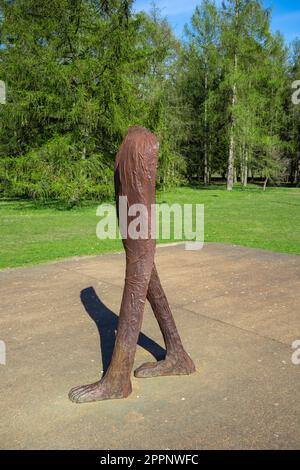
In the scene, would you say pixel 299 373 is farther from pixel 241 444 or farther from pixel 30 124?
pixel 30 124

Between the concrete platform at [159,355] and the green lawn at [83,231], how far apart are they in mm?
2069

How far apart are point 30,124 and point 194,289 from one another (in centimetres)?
1510

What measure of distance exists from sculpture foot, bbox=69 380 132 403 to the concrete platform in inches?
2.3

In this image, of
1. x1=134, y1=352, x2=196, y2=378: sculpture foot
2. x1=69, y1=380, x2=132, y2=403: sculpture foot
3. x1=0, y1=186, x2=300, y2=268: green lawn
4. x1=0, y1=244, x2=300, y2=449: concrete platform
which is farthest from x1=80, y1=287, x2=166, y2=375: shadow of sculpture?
x1=0, y1=186, x2=300, y2=268: green lawn

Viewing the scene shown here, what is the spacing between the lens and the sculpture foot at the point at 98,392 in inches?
132

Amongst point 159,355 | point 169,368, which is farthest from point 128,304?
point 159,355

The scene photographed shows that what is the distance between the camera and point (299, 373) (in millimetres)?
3820

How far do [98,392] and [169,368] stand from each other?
72 cm

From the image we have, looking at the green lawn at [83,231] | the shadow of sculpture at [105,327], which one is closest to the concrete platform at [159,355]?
the shadow of sculpture at [105,327]

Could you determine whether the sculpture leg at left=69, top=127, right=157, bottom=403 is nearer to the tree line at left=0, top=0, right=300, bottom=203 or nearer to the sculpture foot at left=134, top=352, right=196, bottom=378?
the sculpture foot at left=134, top=352, right=196, bottom=378

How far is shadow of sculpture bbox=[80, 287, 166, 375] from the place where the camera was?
4250 mm

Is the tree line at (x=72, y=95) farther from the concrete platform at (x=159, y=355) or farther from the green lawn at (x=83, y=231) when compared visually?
the concrete platform at (x=159, y=355)

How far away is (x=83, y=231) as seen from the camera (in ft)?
41.1

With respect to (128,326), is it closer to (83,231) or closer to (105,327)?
(105,327)
